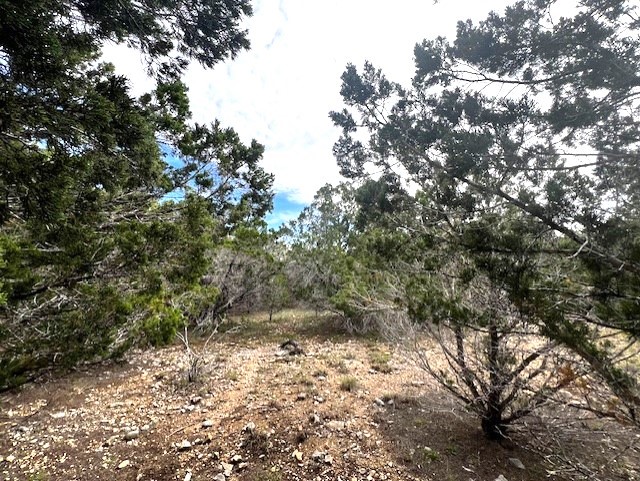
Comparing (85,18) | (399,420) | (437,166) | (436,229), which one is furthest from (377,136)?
(399,420)

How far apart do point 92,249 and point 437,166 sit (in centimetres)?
364

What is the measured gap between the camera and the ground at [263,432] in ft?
11.0

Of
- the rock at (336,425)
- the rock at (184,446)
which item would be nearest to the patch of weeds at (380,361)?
the rock at (336,425)

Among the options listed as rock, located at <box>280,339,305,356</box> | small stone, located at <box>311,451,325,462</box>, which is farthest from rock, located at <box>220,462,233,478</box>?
rock, located at <box>280,339,305,356</box>

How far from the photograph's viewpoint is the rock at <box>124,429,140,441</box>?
156 inches

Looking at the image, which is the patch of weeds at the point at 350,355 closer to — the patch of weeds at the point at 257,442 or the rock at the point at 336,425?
the rock at the point at 336,425

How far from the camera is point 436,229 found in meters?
3.61

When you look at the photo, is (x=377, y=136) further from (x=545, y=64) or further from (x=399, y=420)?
(x=399, y=420)

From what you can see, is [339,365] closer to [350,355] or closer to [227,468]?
[350,355]

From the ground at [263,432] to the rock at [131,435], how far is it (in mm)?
22

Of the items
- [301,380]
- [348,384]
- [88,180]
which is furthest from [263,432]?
[88,180]

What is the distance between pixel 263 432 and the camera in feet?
12.8

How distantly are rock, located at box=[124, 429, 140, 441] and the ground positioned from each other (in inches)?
0.9

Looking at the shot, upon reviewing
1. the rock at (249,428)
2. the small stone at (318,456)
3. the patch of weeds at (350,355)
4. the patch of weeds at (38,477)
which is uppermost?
the patch of weeds at (350,355)
